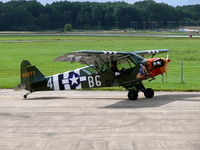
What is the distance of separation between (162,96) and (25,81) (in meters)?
6.06

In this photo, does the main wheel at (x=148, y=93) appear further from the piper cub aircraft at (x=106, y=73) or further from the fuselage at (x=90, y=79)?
the fuselage at (x=90, y=79)

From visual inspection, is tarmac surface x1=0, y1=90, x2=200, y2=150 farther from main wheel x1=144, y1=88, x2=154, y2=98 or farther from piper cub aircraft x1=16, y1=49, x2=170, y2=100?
piper cub aircraft x1=16, y1=49, x2=170, y2=100

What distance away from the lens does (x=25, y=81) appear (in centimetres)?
2169

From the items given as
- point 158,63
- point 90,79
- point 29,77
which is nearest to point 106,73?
point 90,79

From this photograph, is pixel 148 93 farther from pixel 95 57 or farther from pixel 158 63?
pixel 95 57

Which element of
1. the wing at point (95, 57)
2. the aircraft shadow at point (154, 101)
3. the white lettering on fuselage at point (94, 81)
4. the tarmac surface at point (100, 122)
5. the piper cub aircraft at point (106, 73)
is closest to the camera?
the tarmac surface at point (100, 122)

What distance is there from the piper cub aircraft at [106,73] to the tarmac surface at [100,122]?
586 mm

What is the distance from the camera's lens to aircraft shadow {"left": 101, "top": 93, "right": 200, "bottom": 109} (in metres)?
18.7

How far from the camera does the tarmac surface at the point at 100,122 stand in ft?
40.4

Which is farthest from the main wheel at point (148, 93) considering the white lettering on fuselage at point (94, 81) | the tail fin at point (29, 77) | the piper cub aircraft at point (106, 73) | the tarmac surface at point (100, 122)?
the tail fin at point (29, 77)

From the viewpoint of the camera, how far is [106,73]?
69.3ft

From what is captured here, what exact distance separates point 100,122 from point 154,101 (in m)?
5.18

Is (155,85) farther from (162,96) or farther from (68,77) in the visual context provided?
(68,77)

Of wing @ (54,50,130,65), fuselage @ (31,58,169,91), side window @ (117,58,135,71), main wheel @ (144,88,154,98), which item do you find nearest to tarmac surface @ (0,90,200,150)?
main wheel @ (144,88,154,98)
